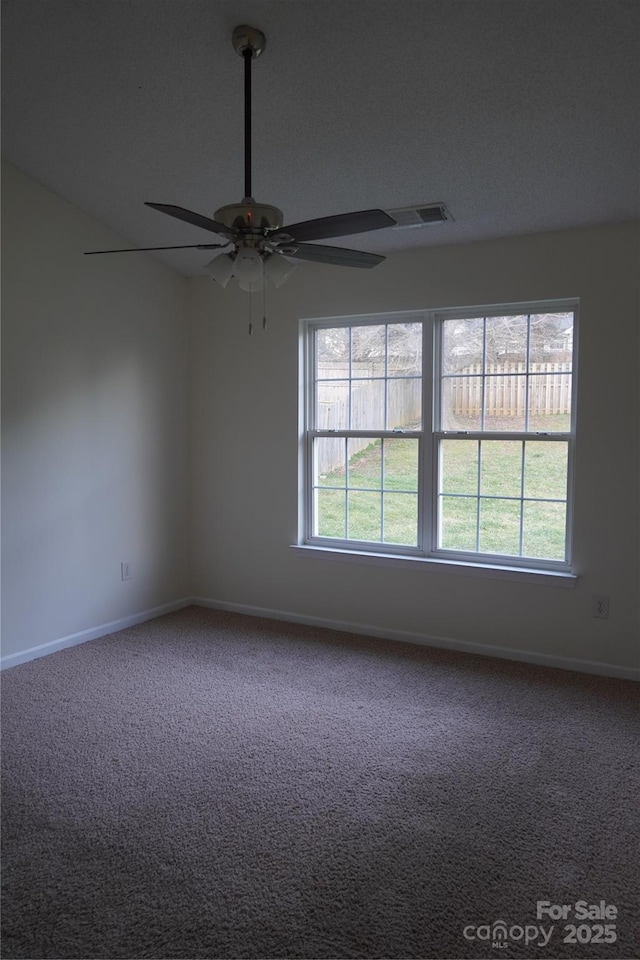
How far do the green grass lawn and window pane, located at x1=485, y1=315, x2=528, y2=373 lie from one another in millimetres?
472

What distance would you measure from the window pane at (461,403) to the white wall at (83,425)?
80.2 inches

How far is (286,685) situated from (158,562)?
67.4 inches

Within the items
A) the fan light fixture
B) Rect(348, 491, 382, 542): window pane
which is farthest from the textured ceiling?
Rect(348, 491, 382, 542): window pane

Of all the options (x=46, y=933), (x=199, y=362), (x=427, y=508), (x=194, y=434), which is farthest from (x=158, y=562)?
(x=46, y=933)

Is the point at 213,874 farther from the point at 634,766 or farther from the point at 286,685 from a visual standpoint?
the point at 634,766

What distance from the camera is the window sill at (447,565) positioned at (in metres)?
3.78

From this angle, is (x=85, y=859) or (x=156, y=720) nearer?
(x=85, y=859)

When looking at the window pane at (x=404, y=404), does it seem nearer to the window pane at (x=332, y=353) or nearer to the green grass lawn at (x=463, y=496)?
the green grass lawn at (x=463, y=496)

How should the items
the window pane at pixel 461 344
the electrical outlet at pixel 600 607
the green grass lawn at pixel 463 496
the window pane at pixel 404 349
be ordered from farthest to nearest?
the window pane at pixel 404 349, the window pane at pixel 461 344, the green grass lawn at pixel 463 496, the electrical outlet at pixel 600 607

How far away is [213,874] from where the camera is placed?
2.05m

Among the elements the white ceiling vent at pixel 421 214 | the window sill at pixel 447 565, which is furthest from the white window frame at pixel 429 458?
the white ceiling vent at pixel 421 214

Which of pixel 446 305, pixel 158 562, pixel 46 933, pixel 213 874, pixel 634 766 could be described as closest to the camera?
pixel 46 933

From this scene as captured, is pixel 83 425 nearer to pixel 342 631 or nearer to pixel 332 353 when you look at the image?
pixel 332 353

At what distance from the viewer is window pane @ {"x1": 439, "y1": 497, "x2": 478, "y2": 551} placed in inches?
162
